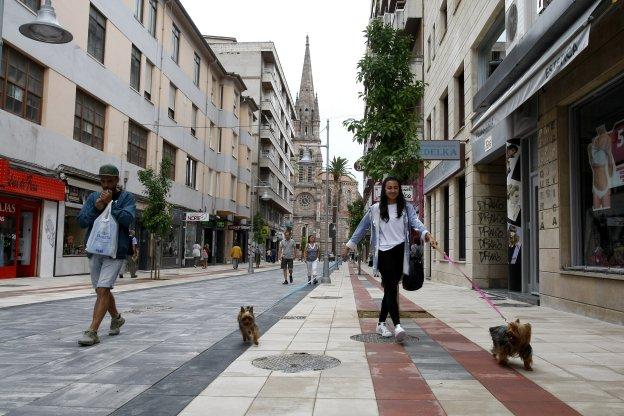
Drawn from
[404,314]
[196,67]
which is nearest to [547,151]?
[404,314]

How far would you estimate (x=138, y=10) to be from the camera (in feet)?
81.6

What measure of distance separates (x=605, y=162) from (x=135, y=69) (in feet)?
71.5

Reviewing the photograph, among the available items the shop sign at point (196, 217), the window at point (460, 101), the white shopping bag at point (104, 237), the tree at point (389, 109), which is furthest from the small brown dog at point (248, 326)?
the shop sign at point (196, 217)

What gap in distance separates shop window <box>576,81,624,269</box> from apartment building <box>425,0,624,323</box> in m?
0.02

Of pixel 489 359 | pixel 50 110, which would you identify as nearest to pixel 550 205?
pixel 489 359

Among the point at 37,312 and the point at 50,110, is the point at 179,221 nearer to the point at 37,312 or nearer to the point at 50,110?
the point at 50,110

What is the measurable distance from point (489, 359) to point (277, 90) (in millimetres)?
53976

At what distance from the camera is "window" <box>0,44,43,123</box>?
15461mm

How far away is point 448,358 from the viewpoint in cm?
511

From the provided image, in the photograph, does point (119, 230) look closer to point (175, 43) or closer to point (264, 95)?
point (175, 43)

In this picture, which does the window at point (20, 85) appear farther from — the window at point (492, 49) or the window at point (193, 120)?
the window at point (193, 120)

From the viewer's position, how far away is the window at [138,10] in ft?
79.9

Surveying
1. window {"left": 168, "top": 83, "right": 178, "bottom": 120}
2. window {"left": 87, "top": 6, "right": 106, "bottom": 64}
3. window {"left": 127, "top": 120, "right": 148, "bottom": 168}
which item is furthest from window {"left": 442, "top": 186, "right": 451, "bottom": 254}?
window {"left": 168, "top": 83, "right": 178, "bottom": 120}

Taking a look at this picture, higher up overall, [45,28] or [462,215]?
[45,28]
